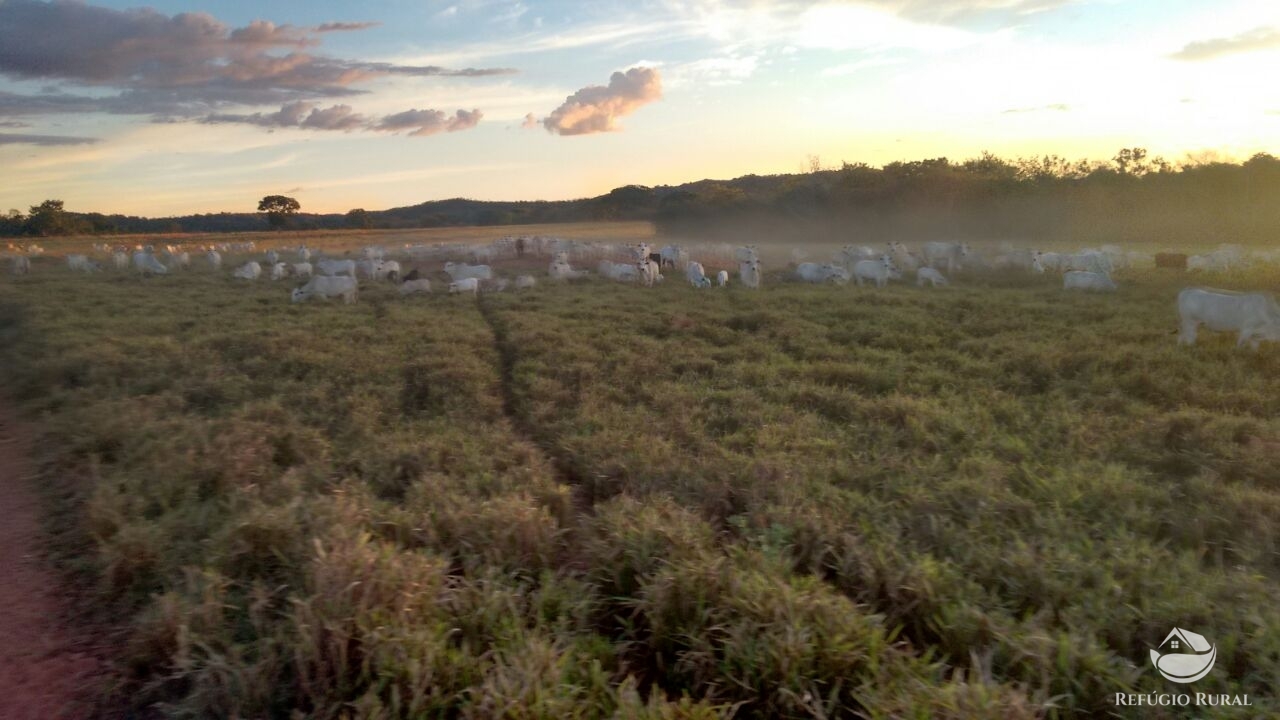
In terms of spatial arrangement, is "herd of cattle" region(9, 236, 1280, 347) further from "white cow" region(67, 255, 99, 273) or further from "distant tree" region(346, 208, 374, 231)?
"distant tree" region(346, 208, 374, 231)

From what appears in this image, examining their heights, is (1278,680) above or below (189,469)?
below

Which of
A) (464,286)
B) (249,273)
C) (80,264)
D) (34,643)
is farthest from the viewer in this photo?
(80,264)

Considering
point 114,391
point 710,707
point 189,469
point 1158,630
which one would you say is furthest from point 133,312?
point 1158,630

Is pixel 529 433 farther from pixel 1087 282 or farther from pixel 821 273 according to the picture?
pixel 1087 282

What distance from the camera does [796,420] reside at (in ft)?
25.0

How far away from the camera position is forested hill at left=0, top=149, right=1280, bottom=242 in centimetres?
3938

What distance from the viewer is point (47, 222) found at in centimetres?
5650

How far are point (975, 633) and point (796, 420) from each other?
159 inches

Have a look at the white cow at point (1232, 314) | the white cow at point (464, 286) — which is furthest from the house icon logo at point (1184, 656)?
the white cow at point (464, 286)

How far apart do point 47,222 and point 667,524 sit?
70102mm

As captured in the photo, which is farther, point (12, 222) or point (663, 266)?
point (12, 222)

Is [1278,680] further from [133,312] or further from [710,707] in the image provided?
[133,312]

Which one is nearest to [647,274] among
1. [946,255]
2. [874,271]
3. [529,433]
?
[874,271]

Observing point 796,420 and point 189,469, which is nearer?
point 189,469
